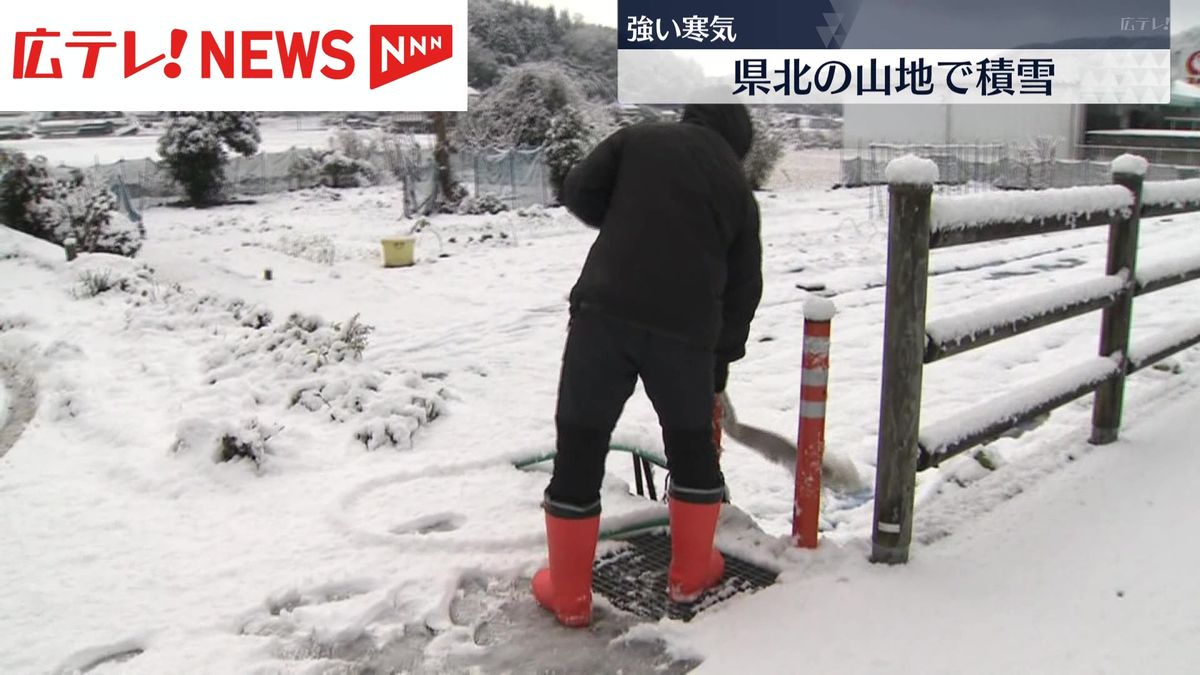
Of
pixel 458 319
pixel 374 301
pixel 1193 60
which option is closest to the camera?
pixel 458 319

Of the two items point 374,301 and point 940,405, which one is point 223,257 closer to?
point 374,301

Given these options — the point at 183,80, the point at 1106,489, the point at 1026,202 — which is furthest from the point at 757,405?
the point at 183,80

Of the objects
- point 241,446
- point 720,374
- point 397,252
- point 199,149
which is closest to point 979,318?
point 720,374

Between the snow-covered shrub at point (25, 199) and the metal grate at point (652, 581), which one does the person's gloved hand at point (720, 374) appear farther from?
the snow-covered shrub at point (25, 199)

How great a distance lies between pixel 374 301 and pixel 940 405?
663cm

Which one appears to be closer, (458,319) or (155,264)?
(458,319)

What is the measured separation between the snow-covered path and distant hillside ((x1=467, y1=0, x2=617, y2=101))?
29.5 meters

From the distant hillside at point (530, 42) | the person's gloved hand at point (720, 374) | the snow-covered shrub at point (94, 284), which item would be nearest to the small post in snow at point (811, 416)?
the person's gloved hand at point (720, 374)

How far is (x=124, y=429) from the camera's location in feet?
17.4

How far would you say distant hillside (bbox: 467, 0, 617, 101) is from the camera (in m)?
33.9

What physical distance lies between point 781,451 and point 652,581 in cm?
115

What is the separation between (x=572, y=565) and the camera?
2.80 meters

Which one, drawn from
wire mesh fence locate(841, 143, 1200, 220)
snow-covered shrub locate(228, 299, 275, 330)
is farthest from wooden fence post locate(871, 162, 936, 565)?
wire mesh fence locate(841, 143, 1200, 220)

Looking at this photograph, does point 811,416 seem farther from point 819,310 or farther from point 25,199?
point 25,199
